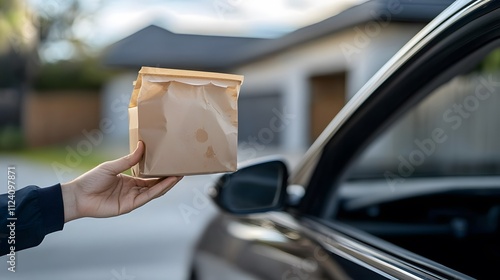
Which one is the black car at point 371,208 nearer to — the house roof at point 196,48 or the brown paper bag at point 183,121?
the brown paper bag at point 183,121

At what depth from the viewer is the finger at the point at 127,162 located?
3.87 ft

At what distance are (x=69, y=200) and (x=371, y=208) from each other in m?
1.54

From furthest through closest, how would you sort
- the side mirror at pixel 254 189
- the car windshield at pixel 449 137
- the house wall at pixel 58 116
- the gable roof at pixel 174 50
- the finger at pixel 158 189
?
the house wall at pixel 58 116, the gable roof at pixel 174 50, the car windshield at pixel 449 137, the side mirror at pixel 254 189, the finger at pixel 158 189

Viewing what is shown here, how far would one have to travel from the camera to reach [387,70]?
4.81 feet

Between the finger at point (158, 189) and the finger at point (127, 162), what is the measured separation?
0.08m

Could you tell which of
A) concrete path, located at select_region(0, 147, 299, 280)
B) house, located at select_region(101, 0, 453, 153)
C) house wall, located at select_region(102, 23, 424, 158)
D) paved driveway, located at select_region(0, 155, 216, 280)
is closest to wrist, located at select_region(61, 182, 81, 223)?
concrete path, located at select_region(0, 147, 299, 280)

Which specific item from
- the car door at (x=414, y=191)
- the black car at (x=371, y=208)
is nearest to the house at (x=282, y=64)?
the car door at (x=414, y=191)

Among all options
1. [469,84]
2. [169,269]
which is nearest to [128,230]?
[169,269]

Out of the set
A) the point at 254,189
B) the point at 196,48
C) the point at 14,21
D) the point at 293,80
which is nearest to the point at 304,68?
the point at 293,80

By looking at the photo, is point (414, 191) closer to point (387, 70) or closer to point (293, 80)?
point (387, 70)

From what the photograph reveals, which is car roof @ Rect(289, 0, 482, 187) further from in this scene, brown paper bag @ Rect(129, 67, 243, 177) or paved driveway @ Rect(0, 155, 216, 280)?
paved driveway @ Rect(0, 155, 216, 280)

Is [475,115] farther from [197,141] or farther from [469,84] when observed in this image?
[197,141]

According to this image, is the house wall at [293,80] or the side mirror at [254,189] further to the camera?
the house wall at [293,80]

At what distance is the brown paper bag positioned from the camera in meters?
1.16
